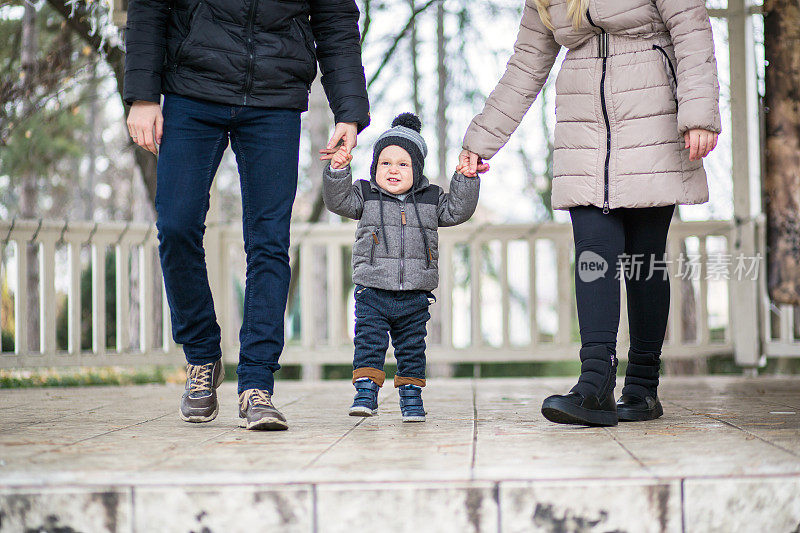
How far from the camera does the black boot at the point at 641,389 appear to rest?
254 cm

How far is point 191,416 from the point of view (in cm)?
248

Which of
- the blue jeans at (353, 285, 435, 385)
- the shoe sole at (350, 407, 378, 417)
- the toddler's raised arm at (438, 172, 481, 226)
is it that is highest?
the toddler's raised arm at (438, 172, 481, 226)

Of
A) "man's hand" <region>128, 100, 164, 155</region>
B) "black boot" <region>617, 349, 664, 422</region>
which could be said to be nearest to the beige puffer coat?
"black boot" <region>617, 349, 664, 422</region>

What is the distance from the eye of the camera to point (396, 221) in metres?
2.68

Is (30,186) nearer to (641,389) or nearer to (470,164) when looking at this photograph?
(470,164)

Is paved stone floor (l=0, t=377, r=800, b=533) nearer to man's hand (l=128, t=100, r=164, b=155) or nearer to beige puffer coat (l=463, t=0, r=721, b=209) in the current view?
beige puffer coat (l=463, t=0, r=721, b=209)

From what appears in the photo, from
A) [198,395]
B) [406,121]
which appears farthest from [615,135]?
[198,395]

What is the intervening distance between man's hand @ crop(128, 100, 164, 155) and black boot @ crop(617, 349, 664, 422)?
5.38ft

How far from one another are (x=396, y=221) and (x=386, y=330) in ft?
1.21

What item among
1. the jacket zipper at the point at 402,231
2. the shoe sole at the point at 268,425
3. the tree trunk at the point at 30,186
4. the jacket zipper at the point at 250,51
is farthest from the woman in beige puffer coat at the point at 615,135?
the tree trunk at the point at 30,186

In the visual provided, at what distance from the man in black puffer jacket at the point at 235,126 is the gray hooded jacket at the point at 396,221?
0.87 ft

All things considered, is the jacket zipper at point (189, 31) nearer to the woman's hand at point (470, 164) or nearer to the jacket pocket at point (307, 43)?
the jacket pocket at point (307, 43)

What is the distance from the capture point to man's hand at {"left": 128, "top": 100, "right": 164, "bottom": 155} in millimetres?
2279

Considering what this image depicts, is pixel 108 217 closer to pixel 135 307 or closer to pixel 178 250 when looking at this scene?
pixel 135 307
